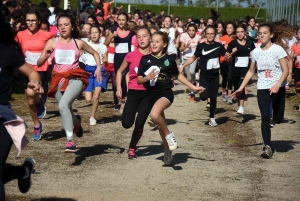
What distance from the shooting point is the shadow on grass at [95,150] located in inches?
396

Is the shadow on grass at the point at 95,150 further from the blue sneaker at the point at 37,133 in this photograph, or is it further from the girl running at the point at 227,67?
Result: the girl running at the point at 227,67

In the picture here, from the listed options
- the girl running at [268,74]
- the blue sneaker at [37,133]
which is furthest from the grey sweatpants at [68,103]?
the girl running at [268,74]

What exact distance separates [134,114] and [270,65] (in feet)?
7.18

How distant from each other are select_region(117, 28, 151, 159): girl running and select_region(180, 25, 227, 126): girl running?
10.8 feet

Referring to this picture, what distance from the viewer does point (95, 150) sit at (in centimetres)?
1056

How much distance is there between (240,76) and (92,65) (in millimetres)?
3879

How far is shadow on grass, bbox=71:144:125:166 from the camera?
1006 centimetres

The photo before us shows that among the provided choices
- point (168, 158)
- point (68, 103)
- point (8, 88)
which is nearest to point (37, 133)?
point (68, 103)

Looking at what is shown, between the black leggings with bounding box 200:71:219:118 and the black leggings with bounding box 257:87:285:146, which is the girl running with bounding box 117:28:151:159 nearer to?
the black leggings with bounding box 257:87:285:146

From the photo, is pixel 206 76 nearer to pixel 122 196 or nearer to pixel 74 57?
pixel 74 57

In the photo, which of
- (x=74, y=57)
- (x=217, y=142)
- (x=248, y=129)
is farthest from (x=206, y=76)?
(x=74, y=57)

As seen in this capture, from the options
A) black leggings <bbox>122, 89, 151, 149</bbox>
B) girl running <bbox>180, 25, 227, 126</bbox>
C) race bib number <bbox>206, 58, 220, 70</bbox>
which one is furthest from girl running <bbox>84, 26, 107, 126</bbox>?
black leggings <bbox>122, 89, 151, 149</bbox>

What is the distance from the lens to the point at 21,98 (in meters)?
16.3

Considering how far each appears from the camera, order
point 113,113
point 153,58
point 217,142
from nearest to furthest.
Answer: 1. point 153,58
2. point 217,142
3. point 113,113
